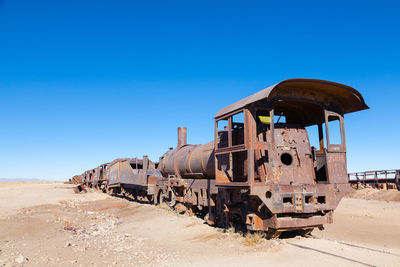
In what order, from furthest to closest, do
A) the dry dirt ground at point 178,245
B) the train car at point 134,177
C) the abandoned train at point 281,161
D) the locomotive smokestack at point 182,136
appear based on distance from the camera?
the train car at point 134,177, the locomotive smokestack at point 182,136, the abandoned train at point 281,161, the dry dirt ground at point 178,245

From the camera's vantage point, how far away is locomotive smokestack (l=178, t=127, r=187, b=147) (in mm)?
13888

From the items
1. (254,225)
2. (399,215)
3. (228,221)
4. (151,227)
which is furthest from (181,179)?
(399,215)

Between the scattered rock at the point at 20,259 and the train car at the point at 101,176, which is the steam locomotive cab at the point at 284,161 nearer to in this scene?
the scattered rock at the point at 20,259

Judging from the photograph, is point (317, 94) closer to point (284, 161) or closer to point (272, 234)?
point (284, 161)

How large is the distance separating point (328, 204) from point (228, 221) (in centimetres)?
286

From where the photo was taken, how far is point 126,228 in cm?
1038

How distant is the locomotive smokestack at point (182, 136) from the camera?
1389 centimetres

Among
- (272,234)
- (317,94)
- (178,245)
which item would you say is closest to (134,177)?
(178,245)

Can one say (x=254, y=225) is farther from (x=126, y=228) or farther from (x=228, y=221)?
(x=126, y=228)

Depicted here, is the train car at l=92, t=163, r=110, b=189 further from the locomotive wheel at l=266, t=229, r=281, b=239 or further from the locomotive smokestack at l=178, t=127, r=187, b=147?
the locomotive wheel at l=266, t=229, r=281, b=239

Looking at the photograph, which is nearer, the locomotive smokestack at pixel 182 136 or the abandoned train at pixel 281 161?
the abandoned train at pixel 281 161

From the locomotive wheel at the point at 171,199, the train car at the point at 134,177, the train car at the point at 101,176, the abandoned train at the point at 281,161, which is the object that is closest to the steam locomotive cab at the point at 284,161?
the abandoned train at the point at 281,161

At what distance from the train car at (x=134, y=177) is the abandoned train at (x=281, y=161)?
619 centimetres

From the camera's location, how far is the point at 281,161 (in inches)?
302
